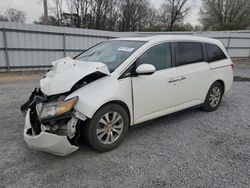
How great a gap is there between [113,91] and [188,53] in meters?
1.97

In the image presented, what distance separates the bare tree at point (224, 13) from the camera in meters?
29.1

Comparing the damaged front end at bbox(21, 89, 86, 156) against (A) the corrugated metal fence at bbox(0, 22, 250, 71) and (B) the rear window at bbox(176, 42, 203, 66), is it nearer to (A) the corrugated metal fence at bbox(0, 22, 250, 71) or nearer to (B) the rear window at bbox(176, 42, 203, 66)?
(B) the rear window at bbox(176, 42, 203, 66)

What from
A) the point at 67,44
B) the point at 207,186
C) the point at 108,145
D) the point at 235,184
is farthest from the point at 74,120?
the point at 67,44

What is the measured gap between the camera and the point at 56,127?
9.00ft

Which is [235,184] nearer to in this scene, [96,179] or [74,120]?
[96,179]

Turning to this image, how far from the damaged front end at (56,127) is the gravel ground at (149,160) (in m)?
0.28

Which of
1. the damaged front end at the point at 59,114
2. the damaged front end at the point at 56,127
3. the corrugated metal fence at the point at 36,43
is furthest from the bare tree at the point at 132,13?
the damaged front end at the point at 56,127

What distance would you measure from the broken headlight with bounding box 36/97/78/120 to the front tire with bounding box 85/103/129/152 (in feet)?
1.13

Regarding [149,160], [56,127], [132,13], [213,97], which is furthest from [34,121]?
[132,13]

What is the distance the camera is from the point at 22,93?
6.33m

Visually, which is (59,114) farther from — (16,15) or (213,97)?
(16,15)

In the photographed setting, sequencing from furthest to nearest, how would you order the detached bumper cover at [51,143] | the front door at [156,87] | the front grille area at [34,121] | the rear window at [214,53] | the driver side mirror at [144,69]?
the rear window at [214,53] → the front door at [156,87] → the driver side mirror at [144,69] → the front grille area at [34,121] → the detached bumper cover at [51,143]

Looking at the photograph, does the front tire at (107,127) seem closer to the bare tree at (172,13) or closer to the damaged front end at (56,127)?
the damaged front end at (56,127)

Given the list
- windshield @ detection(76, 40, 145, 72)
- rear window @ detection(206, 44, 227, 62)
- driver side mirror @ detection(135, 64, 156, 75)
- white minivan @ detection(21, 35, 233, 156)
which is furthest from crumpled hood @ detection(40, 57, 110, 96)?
rear window @ detection(206, 44, 227, 62)
